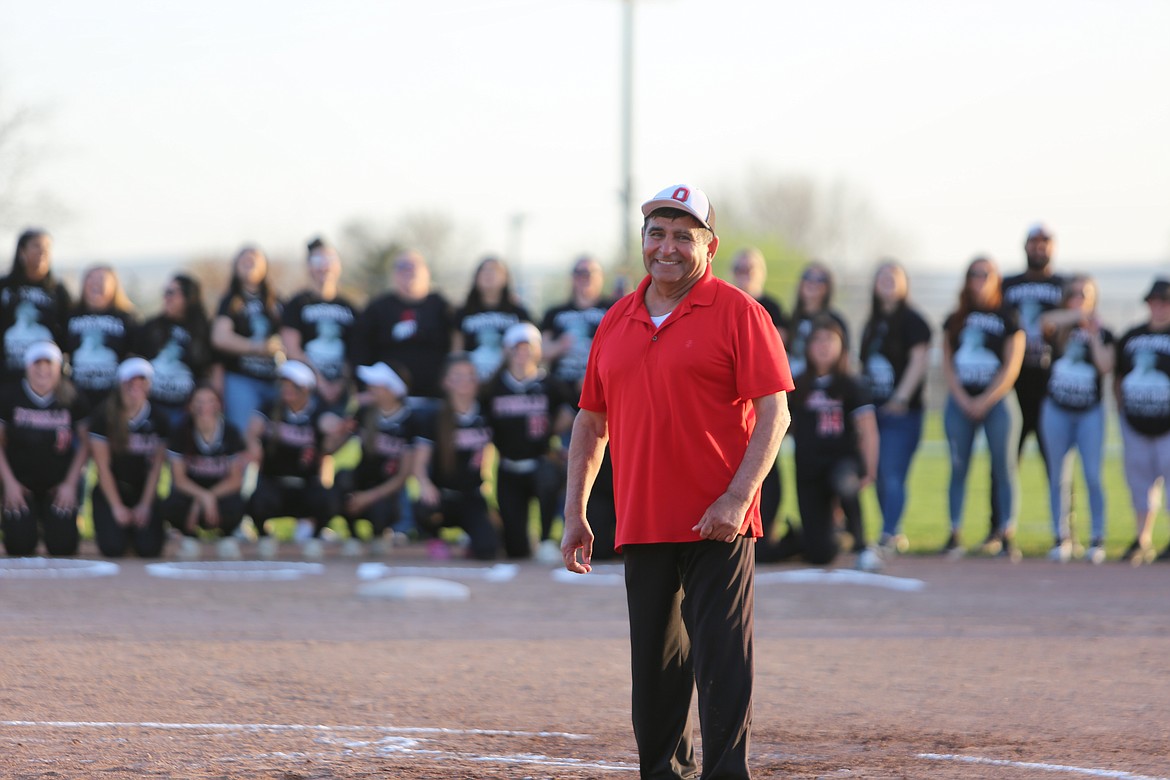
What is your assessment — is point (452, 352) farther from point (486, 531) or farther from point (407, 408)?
point (486, 531)

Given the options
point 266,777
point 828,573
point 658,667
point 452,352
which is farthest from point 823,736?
point 452,352

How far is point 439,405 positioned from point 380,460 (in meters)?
0.68

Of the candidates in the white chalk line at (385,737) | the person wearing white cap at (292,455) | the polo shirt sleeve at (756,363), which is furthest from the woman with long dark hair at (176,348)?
the polo shirt sleeve at (756,363)

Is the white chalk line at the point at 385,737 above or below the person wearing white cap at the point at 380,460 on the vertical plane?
below

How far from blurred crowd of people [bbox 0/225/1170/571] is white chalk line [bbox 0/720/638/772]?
6.02 meters

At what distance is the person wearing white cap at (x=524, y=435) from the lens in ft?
42.2

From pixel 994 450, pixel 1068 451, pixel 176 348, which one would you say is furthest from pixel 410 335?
pixel 1068 451

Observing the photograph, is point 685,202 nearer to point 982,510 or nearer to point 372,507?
point 372,507

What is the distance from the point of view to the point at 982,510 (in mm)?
18766

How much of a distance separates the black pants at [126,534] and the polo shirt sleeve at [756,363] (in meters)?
8.69

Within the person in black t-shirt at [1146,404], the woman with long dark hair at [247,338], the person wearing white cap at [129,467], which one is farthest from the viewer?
the woman with long dark hair at [247,338]

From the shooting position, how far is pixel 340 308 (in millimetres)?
13531

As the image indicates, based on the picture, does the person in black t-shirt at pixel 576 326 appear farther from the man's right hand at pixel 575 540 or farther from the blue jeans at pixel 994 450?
the man's right hand at pixel 575 540

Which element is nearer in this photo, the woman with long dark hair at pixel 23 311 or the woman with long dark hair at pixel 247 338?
the woman with long dark hair at pixel 23 311
